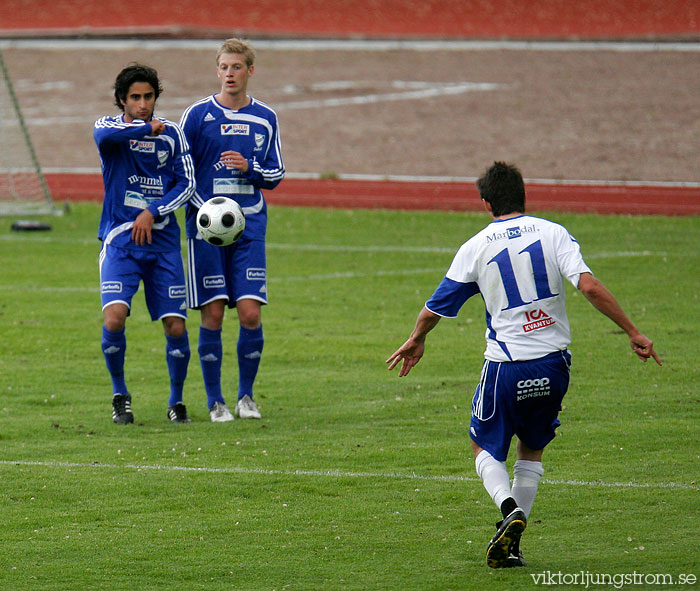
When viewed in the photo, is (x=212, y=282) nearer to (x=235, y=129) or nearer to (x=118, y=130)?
(x=235, y=129)

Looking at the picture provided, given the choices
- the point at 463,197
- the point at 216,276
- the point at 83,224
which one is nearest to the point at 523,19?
the point at 463,197

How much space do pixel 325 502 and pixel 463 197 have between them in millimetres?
15999

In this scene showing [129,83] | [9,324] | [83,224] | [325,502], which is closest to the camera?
[325,502]

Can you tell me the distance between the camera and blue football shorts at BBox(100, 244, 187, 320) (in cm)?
790

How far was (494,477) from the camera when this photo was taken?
5.12 meters

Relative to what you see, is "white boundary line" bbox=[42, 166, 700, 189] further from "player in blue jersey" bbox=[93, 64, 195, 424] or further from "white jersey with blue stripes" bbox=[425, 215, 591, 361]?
"white jersey with blue stripes" bbox=[425, 215, 591, 361]

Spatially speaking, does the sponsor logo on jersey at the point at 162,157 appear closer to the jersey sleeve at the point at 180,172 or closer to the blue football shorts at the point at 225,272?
the jersey sleeve at the point at 180,172

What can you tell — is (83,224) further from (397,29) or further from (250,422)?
(397,29)

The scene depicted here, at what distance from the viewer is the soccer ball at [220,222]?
25.6ft

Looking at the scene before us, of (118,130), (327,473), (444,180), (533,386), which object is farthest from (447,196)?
(533,386)

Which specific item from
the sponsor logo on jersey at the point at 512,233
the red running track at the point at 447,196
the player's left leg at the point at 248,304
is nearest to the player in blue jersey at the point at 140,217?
the player's left leg at the point at 248,304

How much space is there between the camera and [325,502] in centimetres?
616

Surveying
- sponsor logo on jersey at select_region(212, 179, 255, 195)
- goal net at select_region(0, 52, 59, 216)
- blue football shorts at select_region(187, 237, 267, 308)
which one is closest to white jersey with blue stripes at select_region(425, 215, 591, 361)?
blue football shorts at select_region(187, 237, 267, 308)

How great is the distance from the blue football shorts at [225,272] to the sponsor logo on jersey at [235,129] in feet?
2.41
